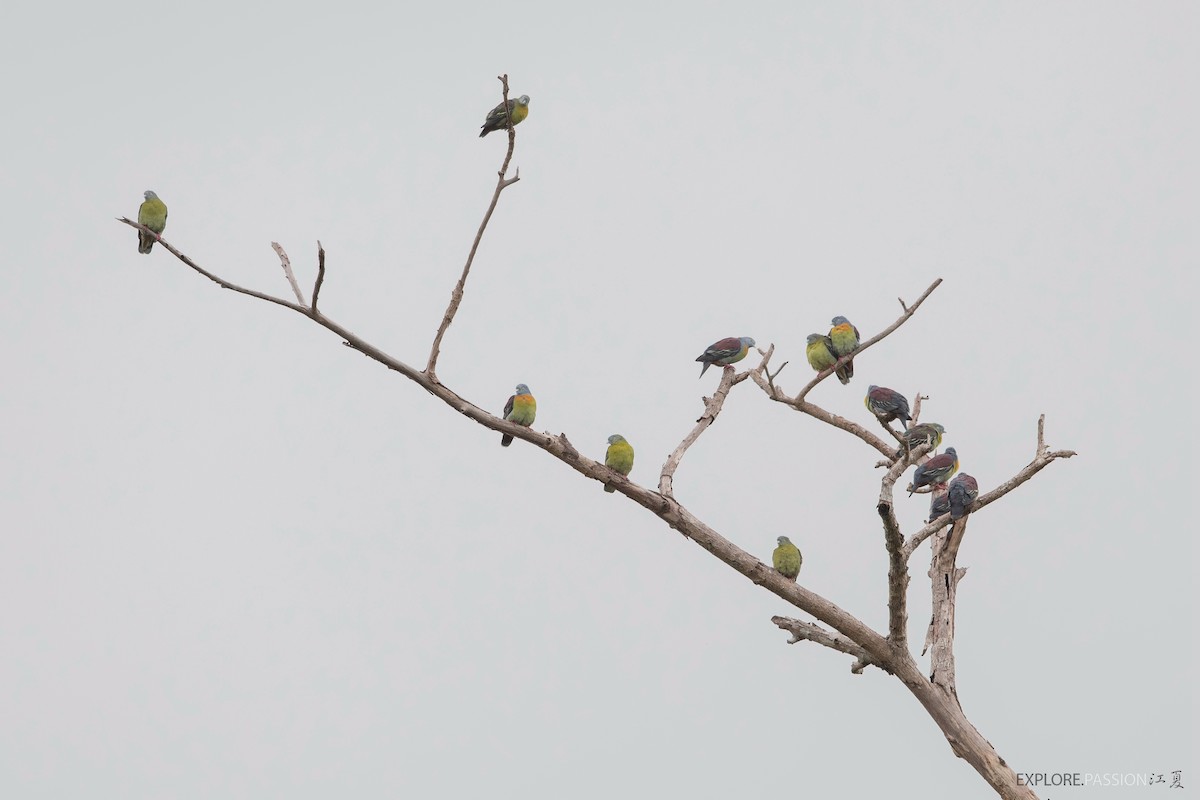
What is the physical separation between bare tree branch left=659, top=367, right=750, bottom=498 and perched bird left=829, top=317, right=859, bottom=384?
2.88m

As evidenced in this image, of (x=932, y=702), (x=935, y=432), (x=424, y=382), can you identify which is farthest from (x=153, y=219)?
(x=932, y=702)

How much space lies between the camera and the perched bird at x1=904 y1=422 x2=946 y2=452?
1048 cm

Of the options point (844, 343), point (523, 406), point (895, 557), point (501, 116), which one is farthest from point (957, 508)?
point (501, 116)

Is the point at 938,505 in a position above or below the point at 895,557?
above

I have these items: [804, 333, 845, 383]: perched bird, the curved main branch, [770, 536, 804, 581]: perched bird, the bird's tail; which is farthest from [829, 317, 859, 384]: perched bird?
the curved main branch

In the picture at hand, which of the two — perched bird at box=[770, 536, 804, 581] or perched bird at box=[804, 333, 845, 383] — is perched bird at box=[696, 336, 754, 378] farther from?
perched bird at box=[770, 536, 804, 581]

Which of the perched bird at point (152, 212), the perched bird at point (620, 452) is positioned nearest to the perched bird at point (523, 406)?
the perched bird at point (620, 452)

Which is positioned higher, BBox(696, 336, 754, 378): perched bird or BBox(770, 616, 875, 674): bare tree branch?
BBox(696, 336, 754, 378): perched bird

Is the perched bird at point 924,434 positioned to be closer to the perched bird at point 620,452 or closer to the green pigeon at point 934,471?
the green pigeon at point 934,471

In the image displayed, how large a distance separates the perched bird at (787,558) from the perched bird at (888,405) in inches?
72.3

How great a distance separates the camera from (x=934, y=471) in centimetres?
1077

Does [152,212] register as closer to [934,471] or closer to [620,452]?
[620,452]

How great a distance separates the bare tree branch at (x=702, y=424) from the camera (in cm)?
835

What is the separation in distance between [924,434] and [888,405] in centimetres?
75
